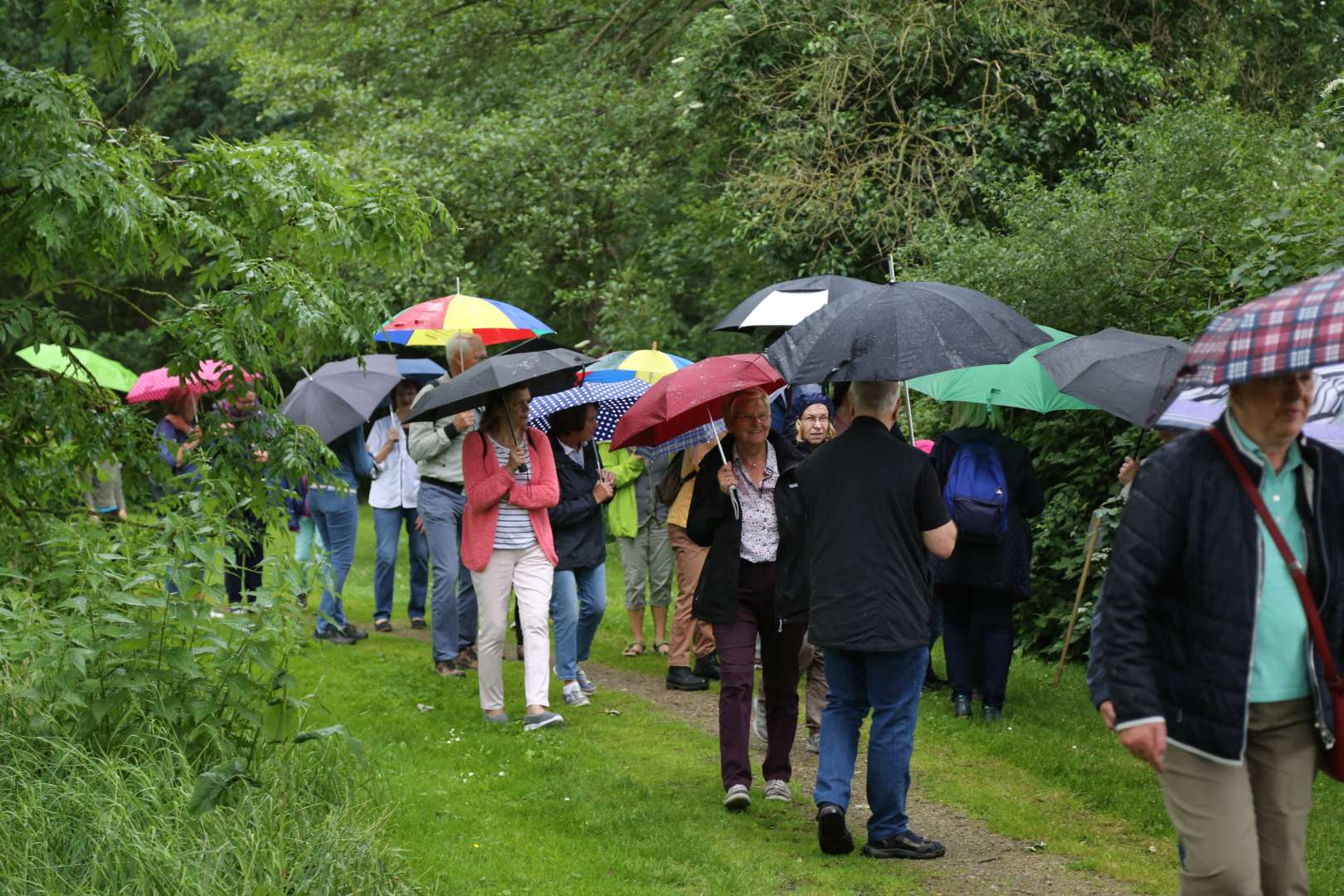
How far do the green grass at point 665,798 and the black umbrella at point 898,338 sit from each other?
204 centimetres

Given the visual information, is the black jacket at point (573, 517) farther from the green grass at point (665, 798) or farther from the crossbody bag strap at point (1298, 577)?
the crossbody bag strap at point (1298, 577)

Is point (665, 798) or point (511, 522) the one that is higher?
point (511, 522)

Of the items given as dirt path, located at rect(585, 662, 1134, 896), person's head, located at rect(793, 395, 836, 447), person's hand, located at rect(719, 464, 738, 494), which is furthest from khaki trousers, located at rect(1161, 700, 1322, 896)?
person's head, located at rect(793, 395, 836, 447)

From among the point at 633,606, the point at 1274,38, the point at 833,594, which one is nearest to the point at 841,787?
the point at 833,594

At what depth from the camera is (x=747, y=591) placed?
23.2ft

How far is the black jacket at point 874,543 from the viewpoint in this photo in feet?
19.7

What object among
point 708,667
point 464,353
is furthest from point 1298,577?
point 708,667

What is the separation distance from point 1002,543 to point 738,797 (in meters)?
2.65

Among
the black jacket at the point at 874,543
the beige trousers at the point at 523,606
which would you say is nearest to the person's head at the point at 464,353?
the beige trousers at the point at 523,606

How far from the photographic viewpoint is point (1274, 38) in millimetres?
16047

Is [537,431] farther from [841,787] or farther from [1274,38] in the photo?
[1274,38]

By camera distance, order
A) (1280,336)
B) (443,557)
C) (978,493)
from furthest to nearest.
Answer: (443,557) → (978,493) → (1280,336)

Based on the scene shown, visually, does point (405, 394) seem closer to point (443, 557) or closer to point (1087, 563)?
point (443, 557)

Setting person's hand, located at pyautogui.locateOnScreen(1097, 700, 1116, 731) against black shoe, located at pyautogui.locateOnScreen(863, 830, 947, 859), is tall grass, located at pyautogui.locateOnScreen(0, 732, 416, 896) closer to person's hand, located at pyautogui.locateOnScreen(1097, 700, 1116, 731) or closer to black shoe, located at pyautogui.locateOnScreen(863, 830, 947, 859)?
black shoe, located at pyautogui.locateOnScreen(863, 830, 947, 859)
